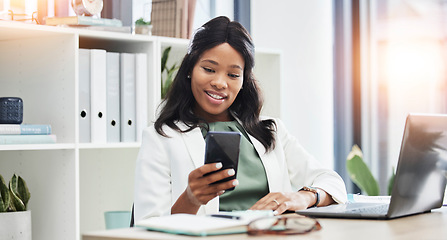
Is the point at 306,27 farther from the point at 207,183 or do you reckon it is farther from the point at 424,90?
the point at 207,183

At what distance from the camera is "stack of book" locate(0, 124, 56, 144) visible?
2186 millimetres

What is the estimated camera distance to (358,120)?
3596 millimetres

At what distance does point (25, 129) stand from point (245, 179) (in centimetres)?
86

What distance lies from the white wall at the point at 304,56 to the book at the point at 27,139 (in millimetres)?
1711

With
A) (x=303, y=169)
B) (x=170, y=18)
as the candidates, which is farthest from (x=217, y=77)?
(x=170, y=18)

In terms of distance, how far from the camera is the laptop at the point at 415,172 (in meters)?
1.27

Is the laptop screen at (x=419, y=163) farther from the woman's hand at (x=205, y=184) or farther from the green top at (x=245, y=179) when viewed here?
the green top at (x=245, y=179)

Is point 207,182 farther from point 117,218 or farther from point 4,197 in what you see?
point 117,218

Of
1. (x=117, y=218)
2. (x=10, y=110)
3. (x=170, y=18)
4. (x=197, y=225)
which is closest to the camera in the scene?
(x=197, y=225)

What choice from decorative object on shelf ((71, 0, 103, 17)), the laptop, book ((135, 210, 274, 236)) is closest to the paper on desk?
the laptop

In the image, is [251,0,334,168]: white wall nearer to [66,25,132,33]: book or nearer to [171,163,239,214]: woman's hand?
[66,25,132,33]: book

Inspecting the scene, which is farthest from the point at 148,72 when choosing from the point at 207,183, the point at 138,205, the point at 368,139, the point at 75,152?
the point at 368,139

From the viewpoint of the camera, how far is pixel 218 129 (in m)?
1.97

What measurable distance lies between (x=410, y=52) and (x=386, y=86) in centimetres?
23
